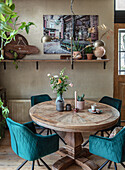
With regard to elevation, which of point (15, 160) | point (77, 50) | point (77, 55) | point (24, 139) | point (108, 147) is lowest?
point (15, 160)

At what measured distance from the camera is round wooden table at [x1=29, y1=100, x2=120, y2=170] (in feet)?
6.86

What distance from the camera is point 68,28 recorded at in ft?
12.9

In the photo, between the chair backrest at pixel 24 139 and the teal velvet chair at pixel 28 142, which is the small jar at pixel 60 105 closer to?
the teal velvet chair at pixel 28 142

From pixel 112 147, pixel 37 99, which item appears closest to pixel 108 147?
pixel 112 147

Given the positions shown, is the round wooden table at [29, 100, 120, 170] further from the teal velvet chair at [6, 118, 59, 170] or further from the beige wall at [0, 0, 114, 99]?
the beige wall at [0, 0, 114, 99]

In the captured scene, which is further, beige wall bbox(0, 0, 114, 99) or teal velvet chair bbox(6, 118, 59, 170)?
beige wall bbox(0, 0, 114, 99)

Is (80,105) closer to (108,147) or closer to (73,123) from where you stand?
(73,123)

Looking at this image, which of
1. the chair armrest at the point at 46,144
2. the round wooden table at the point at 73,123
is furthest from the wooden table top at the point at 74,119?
the chair armrest at the point at 46,144

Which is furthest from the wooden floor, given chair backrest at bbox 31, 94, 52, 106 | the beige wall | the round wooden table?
the beige wall

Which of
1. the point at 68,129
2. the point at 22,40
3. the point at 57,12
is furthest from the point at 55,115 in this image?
the point at 57,12

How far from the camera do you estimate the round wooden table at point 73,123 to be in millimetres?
2090

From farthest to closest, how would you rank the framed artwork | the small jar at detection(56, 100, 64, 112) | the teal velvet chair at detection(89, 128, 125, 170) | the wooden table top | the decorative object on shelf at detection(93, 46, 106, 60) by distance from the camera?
the framed artwork < the decorative object on shelf at detection(93, 46, 106, 60) < the small jar at detection(56, 100, 64, 112) < the wooden table top < the teal velvet chair at detection(89, 128, 125, 170)

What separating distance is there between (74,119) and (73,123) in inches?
5.3

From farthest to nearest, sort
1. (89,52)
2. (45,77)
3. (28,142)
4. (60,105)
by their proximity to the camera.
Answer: (45,77) < (89,52) < (60,105) < (28,142)
